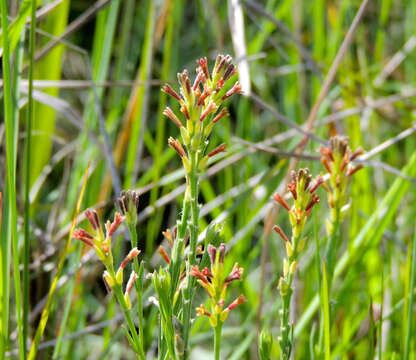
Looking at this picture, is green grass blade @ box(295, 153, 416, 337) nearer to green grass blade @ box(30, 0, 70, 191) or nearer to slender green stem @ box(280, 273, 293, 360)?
slender green stem @ box(280, 273, 293, 360)

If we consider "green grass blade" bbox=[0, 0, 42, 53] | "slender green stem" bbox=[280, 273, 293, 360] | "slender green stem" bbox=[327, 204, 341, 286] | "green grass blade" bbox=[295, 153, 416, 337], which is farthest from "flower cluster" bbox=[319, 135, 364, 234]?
"green grass blade" bbox=[0, 0, 42, 53]

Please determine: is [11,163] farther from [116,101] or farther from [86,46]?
[86,46]

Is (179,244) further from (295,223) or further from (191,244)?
(295,223)

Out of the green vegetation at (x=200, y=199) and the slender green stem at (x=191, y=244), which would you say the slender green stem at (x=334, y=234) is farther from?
the slender green stem at (x=191, y=244)

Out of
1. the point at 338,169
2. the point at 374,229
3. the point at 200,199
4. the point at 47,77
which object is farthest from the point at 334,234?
the point at 200,199

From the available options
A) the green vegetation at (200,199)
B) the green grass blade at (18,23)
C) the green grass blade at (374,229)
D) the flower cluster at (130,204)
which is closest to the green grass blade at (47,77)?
the green vegetation at (200,199)

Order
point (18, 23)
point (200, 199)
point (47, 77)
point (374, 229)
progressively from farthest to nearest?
point (200, 199)
point (47, 77)
point (374, 229)
point (18, 23)

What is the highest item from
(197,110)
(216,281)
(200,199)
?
(197,110)

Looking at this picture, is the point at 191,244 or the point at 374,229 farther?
the point at 374,229
